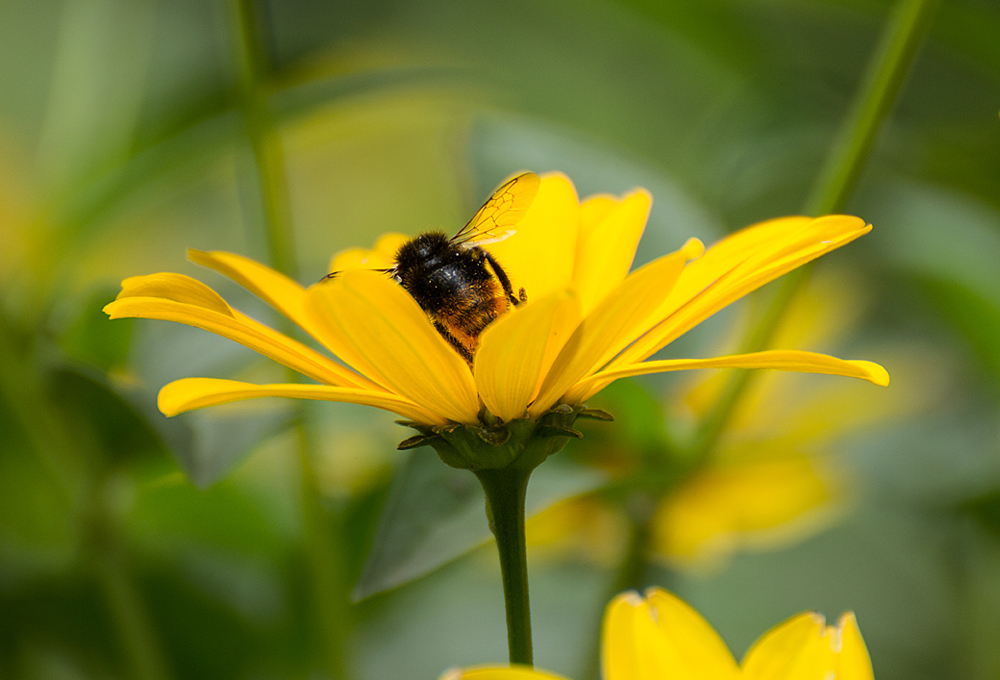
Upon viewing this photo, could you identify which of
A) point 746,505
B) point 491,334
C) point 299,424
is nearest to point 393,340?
point 491,334

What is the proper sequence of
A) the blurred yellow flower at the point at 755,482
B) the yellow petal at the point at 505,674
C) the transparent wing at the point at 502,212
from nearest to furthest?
1. the yellow petal at the point at 505,674
2. the transparent wing at the point at 502,212
3. the blurred yellow flower at the point at 755,482

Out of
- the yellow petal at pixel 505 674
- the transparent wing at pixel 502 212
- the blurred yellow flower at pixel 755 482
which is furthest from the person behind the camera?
the blurred yellow flower at pixel 755 482

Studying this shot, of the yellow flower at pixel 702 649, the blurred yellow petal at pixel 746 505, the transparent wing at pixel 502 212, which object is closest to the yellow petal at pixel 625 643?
the yellow flower at pixel 702 649

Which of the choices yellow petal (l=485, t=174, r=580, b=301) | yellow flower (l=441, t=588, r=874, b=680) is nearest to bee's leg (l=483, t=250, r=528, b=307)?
yellow petal (l=485, t=174, r=580, b=301)

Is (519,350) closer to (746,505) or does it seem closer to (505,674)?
(505,674)

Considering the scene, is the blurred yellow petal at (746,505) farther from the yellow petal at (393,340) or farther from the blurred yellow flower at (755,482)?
the yellow petal at (393,340)

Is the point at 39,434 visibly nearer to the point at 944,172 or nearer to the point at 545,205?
the point at 545,205

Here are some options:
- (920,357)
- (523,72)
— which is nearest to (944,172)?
(920,357)
